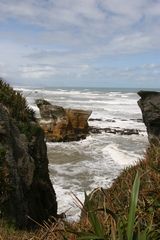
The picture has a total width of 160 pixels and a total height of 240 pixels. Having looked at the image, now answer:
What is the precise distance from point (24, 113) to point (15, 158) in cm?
212

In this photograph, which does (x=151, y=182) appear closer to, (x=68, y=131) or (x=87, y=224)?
(x=87, y=224)

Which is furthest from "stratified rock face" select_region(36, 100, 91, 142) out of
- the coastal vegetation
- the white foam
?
the coastal vegetation

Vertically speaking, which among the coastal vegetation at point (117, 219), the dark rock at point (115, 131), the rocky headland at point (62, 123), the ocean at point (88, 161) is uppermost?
the coastal vegetation at point (117, 219)

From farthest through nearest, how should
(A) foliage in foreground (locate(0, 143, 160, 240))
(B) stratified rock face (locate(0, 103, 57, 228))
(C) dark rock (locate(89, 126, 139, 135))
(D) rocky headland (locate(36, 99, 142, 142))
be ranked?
1. (C) dark rock (locate(89, 126, 139, 135))
2. (D) rocky headland (locate(36, 99, 142, 142))
3. (B) stratified rock face (locate(0, 103, 57, 228))
4. (A) foliage in foreground (locate(0, 143, 160, 240))

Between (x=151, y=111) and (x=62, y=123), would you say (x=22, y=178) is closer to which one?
(x=151, y=111)

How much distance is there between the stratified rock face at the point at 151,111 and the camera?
13.2 meters

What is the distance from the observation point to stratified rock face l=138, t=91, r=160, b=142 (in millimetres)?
13203

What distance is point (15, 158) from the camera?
8984 millimetres

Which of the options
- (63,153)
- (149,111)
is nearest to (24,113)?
(149,111)

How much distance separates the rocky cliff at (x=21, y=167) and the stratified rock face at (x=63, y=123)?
17.5 metres

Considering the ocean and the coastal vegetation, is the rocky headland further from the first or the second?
the coastal vegetation

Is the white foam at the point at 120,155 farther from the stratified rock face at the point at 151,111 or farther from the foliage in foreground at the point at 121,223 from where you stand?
the foliage in foreground at the point at 121,223

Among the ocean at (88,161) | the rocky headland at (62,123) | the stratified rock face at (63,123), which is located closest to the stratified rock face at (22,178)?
the ocean at (88,161)

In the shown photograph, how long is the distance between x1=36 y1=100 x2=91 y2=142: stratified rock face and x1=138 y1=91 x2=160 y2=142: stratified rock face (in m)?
15.4
